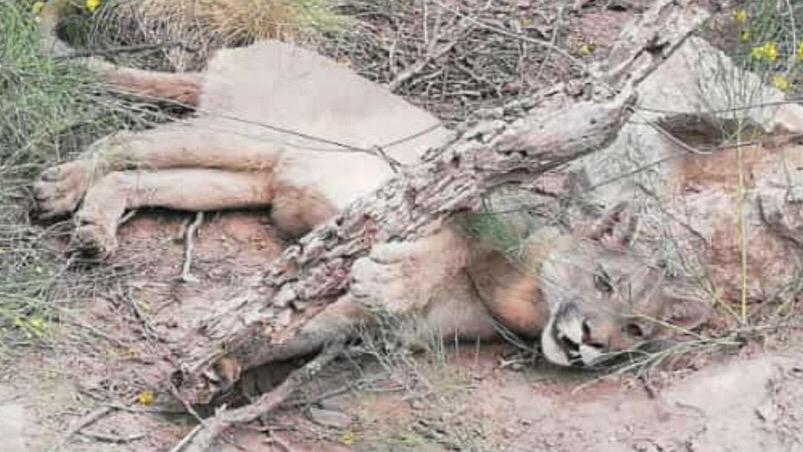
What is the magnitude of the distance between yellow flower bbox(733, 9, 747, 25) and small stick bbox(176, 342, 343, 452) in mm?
1820

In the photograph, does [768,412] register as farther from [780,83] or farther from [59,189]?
[59,189]

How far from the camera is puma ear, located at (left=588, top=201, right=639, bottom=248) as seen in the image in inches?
159

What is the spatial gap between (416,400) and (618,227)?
2.32 ft

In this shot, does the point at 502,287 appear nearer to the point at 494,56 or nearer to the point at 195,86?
the point at 195,86

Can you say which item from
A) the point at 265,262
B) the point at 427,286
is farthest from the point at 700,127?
the point at 265,262

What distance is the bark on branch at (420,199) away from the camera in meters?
3.62

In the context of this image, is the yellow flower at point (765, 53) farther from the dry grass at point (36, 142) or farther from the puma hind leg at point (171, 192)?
the dry grass at point (36, 142)

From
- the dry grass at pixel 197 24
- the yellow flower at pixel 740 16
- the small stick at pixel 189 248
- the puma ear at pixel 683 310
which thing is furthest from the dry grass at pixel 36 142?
the yellow flower at pixel 740 16

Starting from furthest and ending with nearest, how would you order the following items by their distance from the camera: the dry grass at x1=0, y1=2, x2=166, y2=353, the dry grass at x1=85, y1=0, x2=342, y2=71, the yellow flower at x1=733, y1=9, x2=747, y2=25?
the dry grass at x1=85, y1=0, x2=342, y2=71, the yellow flower at x1=733, y1=9, x2=747, y2=25, the dry grass at x1=0, y1=2, x2=166, y2=353

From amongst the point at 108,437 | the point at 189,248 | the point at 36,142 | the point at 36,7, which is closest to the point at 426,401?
the point at 108,437

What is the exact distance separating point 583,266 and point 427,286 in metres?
0.46

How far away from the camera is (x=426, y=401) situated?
3.88 meters

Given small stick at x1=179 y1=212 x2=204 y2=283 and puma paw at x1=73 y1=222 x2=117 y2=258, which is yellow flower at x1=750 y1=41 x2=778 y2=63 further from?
puma paw at x1=73 y1=222 x2=117 y2=258

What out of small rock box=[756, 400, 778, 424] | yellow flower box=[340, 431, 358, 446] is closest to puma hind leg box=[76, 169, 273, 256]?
yellow flower box=[340, 431, 358, 446]
